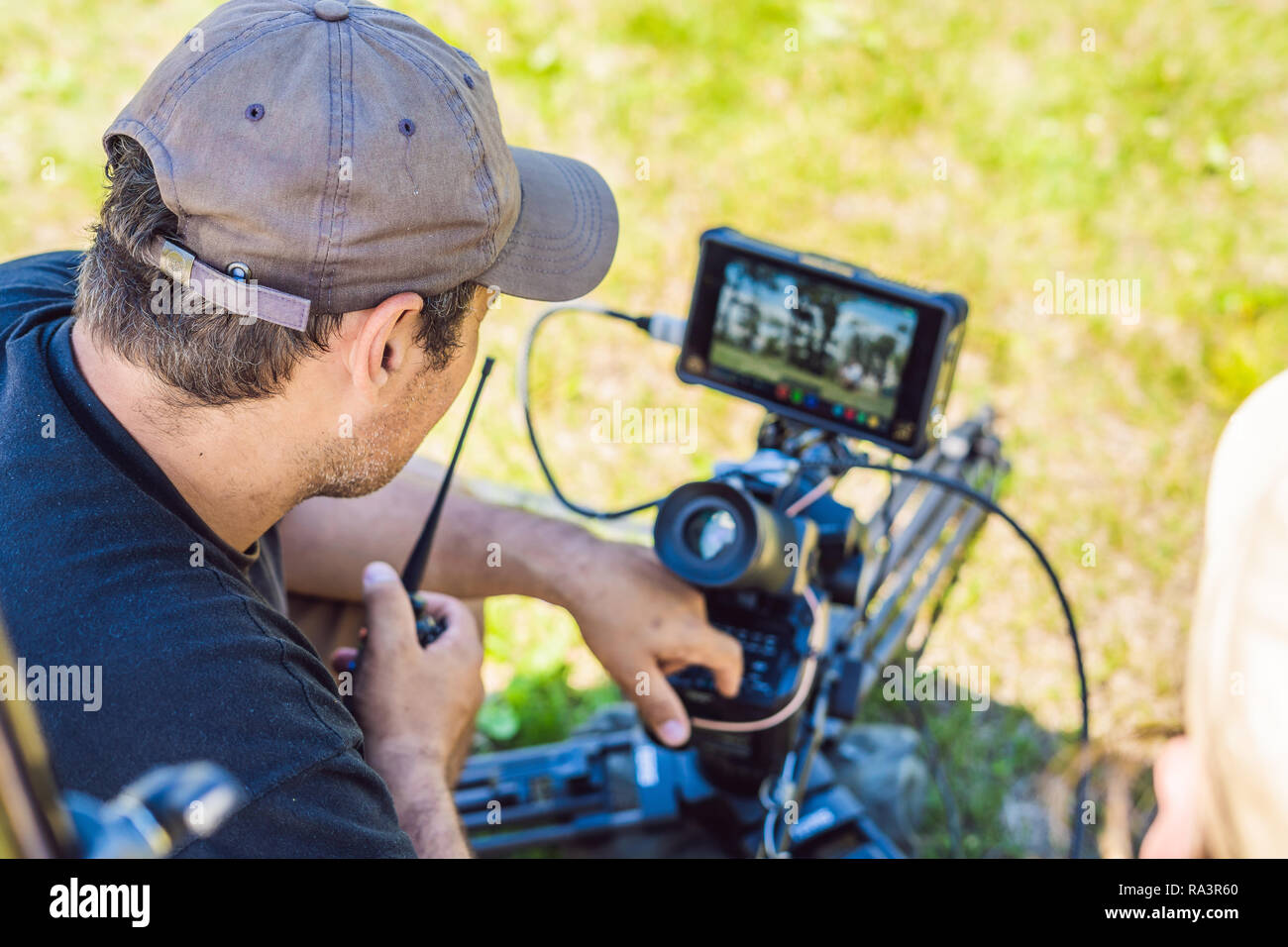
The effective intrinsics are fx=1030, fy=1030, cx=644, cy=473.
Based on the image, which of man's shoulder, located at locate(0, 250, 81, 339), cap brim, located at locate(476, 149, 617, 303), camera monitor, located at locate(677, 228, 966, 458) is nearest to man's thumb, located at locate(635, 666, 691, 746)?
camera monitor, located at locate(677, 228, 966, 458)

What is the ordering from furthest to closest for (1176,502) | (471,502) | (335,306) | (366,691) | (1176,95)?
(1176,95)
(1176,502)
(471,502)
(366,691)
(335,306)

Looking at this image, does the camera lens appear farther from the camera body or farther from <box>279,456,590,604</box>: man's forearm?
<box>279,456,590,604</box>: man's forearm

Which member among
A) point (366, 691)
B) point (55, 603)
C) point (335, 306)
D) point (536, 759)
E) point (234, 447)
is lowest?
point (536, 759)

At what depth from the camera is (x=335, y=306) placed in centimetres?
127

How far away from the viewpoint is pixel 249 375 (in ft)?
4.16

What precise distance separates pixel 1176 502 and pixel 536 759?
80.8 inches

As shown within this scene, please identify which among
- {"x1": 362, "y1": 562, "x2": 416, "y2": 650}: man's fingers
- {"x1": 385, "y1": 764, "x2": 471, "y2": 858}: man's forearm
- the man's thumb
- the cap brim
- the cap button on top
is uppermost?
the cap button on top

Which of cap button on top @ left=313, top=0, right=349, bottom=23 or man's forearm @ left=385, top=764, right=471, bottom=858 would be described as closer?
cap button on top @ left=313, top=0, right=349, bottom=23

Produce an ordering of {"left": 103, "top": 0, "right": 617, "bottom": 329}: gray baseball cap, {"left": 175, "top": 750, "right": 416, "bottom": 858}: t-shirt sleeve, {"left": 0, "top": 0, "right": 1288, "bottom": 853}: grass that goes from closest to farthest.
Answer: {"left": 175, "top": 750, "right": 416, "bottom": 858}: t-shirt sleeve < {"left": 103, "top": 0, "right": 617, "bottom": 329}: gray baseball cap < {"left": 0, "top": 0, "right": 1288, "bottom": 853}: grass

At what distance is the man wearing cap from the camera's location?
111cm

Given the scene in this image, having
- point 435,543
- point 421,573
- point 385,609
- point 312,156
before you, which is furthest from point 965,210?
point 312,156

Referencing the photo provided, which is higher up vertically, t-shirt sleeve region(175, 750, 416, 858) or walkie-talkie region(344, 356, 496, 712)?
walkie-talkie region(344, 356, 496, 712)

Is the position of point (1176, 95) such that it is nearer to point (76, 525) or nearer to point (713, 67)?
point (713, 67)
